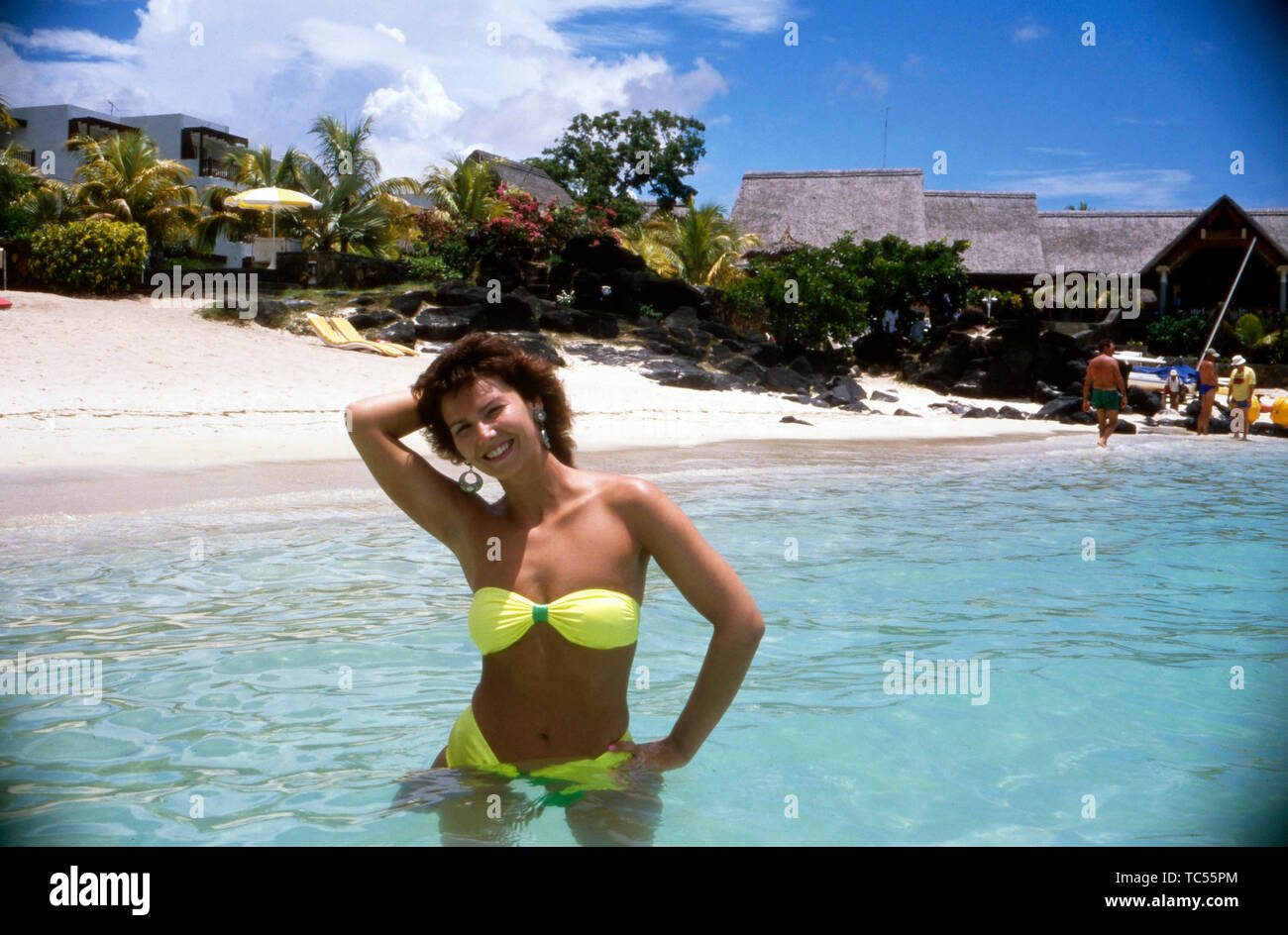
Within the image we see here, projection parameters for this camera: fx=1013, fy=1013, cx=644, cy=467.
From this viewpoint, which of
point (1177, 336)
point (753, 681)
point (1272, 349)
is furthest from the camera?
point (1177, 336)

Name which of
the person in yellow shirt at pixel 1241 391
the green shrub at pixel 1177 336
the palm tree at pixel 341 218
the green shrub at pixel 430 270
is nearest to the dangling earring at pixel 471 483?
the person in yellow shirt at pixel 1241 391

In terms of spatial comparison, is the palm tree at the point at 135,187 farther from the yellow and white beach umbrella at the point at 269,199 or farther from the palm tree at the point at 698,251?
the palm tree at the point at 698,251

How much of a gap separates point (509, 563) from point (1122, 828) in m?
2.33

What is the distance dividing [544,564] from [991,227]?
35.3 metres

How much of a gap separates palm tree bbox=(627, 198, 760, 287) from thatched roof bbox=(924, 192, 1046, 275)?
8394 mm

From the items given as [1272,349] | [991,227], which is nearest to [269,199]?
[991,227]

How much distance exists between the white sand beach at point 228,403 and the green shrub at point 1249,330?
27.7 ft

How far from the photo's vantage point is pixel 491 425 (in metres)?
2.35

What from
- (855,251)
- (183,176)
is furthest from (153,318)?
(855,251)

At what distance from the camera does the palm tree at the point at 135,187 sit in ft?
86.4

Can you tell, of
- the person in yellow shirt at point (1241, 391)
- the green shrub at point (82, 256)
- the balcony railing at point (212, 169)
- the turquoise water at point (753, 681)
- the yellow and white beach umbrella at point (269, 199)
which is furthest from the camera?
the balcony railing at point (212, 169)

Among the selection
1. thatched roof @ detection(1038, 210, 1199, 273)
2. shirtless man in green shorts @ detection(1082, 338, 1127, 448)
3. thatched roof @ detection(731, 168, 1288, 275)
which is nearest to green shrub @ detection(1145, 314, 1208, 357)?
thatched roof @ detection(731, 168, 1288, 275)

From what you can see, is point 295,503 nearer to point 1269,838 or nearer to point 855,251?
point 1269,838

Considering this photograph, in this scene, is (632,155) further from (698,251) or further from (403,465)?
(403,465)
